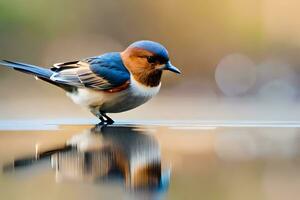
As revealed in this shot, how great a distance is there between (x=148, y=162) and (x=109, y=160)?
0.11 m

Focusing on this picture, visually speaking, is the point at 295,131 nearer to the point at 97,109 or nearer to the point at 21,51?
the point at 97,109

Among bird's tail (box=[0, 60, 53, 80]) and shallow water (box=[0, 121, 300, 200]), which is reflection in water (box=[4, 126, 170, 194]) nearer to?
shallow water (box=[0, 121, 300, 200])

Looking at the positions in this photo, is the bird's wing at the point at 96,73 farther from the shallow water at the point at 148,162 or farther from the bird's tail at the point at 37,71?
the shallow water at the point at 148,162

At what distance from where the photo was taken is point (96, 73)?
11.9ft

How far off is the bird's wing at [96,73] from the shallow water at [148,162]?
0.49m

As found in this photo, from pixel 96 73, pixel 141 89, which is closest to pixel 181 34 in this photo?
pixel 96 73

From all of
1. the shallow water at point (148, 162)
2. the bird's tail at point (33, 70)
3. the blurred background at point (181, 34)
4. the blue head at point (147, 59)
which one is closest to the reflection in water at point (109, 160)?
the shallow water at point (148, 162)

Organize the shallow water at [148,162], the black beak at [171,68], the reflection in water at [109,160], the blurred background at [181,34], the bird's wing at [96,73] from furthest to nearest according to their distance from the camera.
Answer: the blurred background at [181,34]
the bird's wing at [96,73]
the black beak at [171,68]
the reflection in water at [109,160]
the shallow water at [148,162]

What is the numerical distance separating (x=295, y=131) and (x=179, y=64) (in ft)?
19.7

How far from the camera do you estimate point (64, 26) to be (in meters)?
9.32

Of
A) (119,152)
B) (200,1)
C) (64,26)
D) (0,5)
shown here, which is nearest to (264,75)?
(200,1)

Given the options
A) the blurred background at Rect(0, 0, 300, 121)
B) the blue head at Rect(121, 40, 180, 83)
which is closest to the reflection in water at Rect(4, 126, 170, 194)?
the blue head at Rect(121, 40, 180, 83)

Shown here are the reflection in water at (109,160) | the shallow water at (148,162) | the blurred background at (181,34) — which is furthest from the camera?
the blurred background at (181,34)

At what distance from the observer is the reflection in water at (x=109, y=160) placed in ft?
4.94
